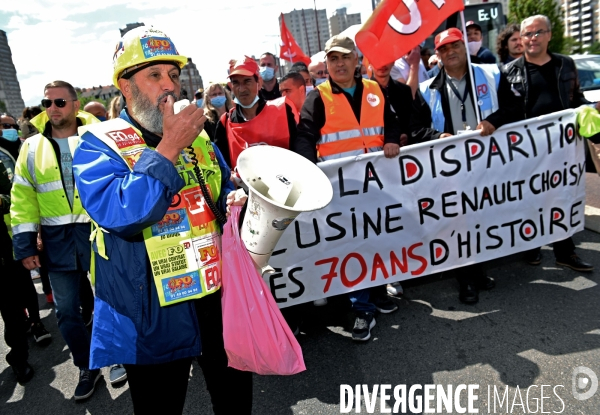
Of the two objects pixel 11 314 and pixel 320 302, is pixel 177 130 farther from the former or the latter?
pixel 11 314

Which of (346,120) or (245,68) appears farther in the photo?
(245,68)

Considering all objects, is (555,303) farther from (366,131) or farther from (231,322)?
(231,322)

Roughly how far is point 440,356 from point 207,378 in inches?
64.7

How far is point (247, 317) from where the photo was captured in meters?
1.80

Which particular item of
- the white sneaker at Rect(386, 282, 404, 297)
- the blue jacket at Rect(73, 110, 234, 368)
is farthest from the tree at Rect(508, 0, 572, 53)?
the blue jacket at Rect(73, 110, 234, 368)

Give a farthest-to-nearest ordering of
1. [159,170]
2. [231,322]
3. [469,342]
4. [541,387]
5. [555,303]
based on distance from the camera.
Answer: [555,303] < [469,342] < [541,387] < [231,322] < [159,170]

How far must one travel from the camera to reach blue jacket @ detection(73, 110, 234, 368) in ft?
5.11

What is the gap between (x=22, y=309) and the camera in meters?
3.56

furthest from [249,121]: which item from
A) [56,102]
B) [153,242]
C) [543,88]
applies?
[543,88]

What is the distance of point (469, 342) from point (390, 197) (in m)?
1.21

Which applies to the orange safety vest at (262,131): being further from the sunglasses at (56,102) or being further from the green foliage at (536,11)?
the green foliage at (536,11)

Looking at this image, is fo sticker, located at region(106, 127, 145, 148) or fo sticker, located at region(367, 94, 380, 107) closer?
fo sticker, located at region(106, 127, 145, 148)

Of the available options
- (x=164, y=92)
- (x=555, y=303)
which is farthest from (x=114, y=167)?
(x=555, y=303)

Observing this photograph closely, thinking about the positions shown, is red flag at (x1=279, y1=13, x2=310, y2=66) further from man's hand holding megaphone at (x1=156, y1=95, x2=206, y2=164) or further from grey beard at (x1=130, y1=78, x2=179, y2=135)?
man's hand holding megaphone at (x1=156, y1=95, x2=206, y2=164)
